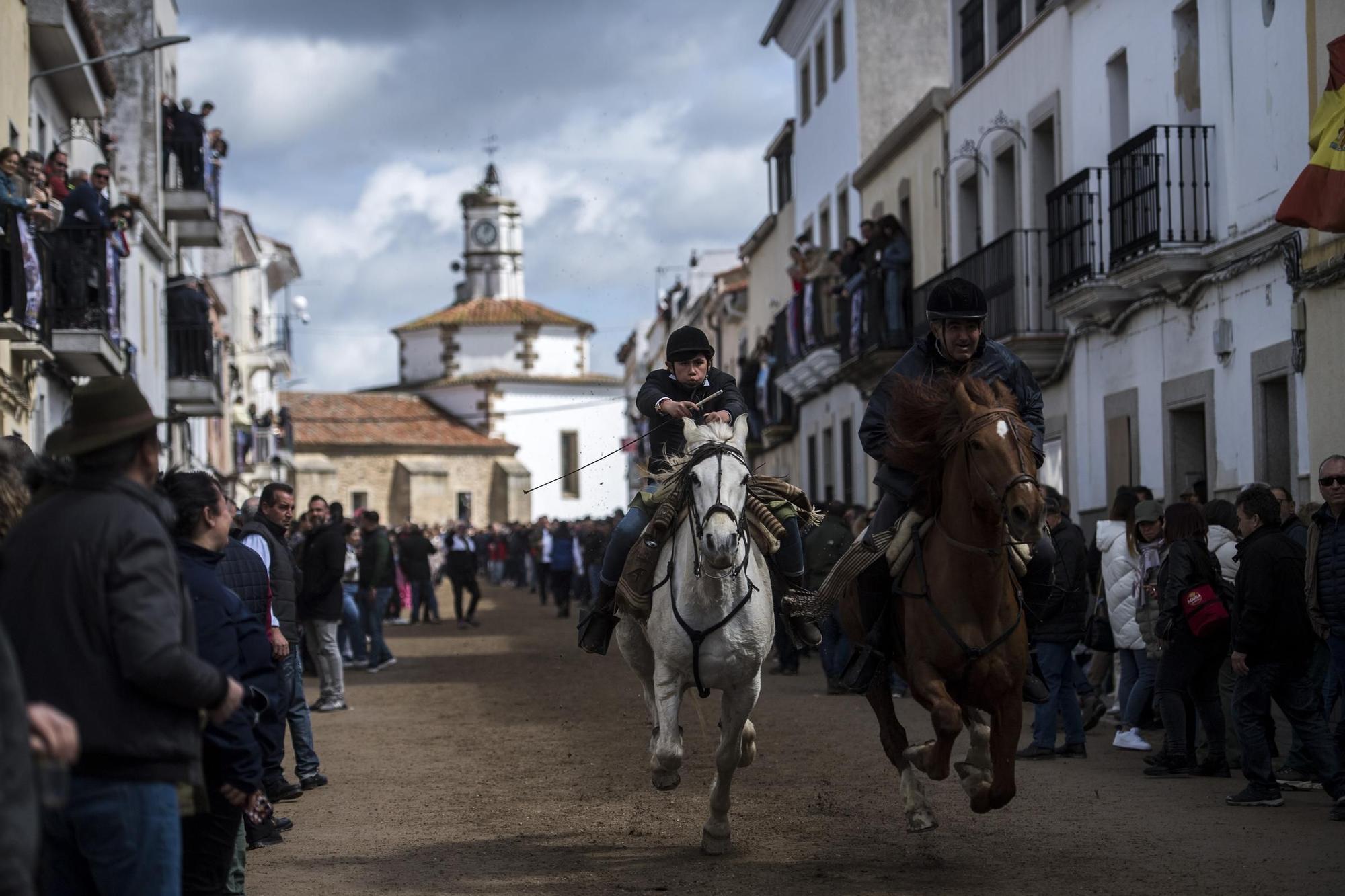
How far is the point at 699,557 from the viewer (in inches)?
353

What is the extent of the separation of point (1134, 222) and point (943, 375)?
10333mm

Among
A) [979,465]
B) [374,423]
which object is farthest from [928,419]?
[374,423]

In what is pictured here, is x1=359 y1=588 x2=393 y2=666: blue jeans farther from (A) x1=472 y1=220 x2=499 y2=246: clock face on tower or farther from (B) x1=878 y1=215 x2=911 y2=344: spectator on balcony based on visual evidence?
(A) x1=472 y1=220 x2=499 y2=246: clock face on tower

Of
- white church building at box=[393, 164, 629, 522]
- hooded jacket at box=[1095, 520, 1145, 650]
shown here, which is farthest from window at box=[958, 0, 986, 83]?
white church building at box=[393, 164, 629, 522]

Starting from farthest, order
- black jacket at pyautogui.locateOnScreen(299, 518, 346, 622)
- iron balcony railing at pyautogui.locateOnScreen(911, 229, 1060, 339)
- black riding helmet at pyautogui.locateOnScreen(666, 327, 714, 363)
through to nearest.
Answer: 1. iron balcony railing at pyautogui.locateOnScreen(911, 229, 1060, 339)
2. black jacket at pyautogui.locateOnScreen(299, 518, 346, 622)
3. black riding helmet at pyautogui.locateOnScreen(666, 327, 714, 363)

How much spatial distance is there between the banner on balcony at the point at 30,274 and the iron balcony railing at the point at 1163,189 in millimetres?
11049

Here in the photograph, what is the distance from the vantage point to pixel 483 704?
19.6 m

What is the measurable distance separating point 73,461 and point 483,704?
14872mm

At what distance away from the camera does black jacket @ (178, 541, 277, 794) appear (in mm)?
6078

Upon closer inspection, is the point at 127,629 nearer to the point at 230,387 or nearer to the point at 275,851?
the point at 275,851

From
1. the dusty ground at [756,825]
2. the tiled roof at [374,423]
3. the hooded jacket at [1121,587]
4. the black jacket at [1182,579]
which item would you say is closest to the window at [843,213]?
the dusty ground at [756,825]

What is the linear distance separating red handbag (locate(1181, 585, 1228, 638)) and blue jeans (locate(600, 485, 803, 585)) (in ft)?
10.8

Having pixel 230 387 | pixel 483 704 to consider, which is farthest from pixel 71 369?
pixel 230 387

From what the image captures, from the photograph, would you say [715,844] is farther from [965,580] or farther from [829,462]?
[829,462]
